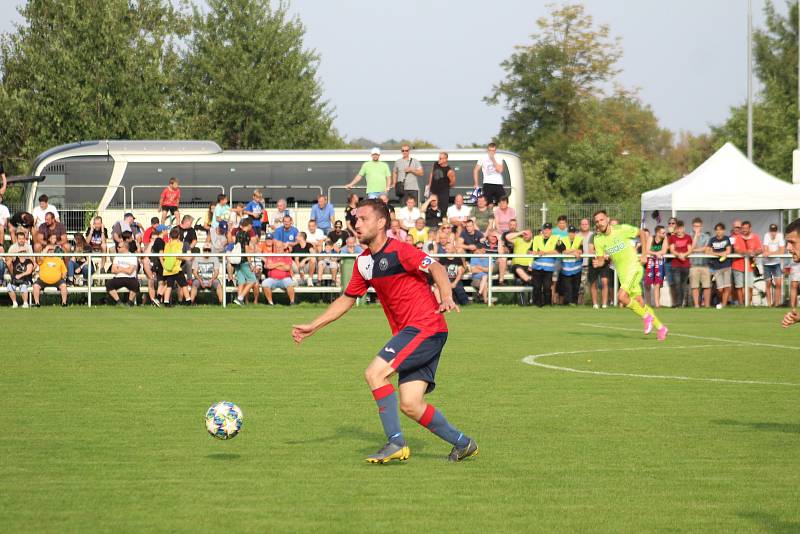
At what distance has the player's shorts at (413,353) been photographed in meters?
7.56

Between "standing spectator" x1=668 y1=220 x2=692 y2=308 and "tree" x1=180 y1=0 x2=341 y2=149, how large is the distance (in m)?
26.4

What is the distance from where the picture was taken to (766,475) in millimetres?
7266

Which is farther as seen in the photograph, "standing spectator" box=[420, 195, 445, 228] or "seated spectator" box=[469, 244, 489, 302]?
"standing spectator" box=[420, 195, 445, 228]

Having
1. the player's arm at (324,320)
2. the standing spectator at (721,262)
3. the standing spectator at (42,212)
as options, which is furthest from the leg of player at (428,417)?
the standing spectator at (42,212)

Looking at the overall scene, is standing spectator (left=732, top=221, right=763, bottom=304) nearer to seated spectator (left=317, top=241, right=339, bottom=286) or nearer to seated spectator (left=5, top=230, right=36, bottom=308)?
seated spectator (left=317, top=241, right=339, bottom=286)

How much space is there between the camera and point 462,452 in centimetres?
765

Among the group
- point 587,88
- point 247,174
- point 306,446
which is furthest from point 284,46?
point 306,446

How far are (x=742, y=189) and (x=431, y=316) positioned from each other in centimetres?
2210

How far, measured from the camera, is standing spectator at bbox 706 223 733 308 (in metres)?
25.5

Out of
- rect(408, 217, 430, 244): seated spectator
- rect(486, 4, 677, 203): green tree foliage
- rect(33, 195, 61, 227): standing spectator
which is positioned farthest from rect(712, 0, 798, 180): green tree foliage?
rect(33, 195, 61, 227): standing spectator

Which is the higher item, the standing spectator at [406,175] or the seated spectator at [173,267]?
the standing spectator at [406,175]

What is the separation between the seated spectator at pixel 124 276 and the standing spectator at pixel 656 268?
11117 millimetres

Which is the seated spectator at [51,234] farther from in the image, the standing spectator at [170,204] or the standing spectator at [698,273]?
the standing spectator at [698,273]

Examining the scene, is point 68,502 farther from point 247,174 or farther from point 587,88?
point 587,88
